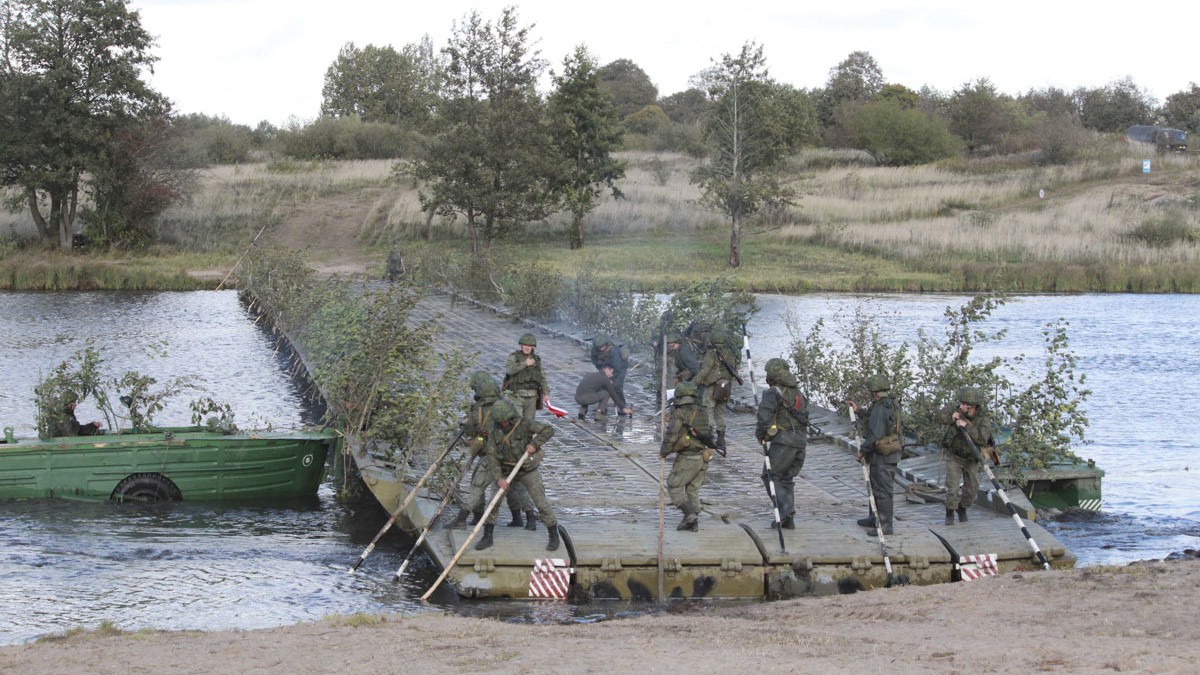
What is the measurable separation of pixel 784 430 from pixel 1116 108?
10152cm

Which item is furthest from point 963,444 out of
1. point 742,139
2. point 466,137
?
point 742,139

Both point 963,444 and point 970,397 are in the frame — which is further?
point 963,444

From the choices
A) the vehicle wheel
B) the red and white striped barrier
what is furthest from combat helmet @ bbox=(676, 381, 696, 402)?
the vehicle wheel

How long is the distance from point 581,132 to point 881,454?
41.2 meters

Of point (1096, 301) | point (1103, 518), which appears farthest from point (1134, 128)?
point (1103, 518)

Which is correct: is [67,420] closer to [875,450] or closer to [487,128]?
[875,450]

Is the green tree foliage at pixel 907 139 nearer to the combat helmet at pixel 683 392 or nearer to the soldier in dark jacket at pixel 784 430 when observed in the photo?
the soldier in dark jacket at pixel 784 430

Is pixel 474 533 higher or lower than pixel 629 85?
lower

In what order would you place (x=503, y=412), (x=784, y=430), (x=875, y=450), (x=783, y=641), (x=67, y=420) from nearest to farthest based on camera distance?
(x=783, y=641)
(x=503, y=412)
(x=875, y=450)
(x=784, y=430)
(x=67, y=420)

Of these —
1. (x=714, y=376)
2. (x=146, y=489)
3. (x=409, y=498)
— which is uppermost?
(x=714, y=376)

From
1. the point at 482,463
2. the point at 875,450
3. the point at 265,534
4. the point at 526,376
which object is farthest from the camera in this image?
the point at 526,376

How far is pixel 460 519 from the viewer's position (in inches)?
513

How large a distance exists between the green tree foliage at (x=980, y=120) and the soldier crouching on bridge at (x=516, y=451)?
244 ft

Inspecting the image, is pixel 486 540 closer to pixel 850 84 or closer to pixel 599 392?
pixel 599 392
